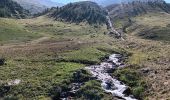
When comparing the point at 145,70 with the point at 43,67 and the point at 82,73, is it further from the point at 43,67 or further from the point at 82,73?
the point at 43,67

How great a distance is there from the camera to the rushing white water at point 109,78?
6886 centimetres

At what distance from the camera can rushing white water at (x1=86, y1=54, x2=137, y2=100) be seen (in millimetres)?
68863

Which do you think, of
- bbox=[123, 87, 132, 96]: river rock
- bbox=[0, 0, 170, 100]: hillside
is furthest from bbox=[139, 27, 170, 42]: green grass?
bbox=[123, 87, 132, 96]: river rock

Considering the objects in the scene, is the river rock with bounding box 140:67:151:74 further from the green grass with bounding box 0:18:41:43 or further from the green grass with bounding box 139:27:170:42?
the green grass with bounding box 139:27:170:42

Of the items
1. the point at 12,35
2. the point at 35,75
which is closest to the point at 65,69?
the point at 35,75

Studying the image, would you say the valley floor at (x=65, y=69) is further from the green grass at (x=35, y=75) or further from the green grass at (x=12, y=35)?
the green grass at (x=12, y=35)

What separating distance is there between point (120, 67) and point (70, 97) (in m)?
25.1

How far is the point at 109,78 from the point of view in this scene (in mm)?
77188

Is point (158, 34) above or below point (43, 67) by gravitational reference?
below

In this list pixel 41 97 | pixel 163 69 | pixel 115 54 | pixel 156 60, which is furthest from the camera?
pixel 115 54

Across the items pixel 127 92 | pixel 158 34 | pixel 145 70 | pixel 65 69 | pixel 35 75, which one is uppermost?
pixel 145 70

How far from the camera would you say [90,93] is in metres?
65.2

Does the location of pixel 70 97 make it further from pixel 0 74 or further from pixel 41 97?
pixel 0 74

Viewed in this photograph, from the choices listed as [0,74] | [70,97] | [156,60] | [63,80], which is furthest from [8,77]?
[156,60]
